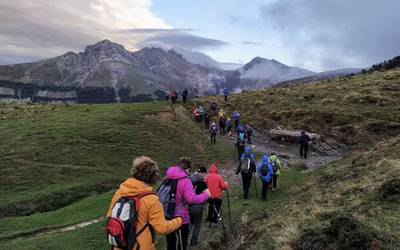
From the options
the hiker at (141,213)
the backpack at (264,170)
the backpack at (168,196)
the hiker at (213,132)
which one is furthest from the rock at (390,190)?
the hiker at (213,132)

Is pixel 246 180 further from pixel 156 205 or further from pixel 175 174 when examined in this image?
pixel 156 205

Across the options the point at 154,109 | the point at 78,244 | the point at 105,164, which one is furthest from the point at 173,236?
the point at 154,109

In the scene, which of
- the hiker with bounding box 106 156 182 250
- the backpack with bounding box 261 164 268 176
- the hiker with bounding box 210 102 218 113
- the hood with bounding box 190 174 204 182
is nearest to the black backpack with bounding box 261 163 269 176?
the backpack with bounding box 261 164 268 176

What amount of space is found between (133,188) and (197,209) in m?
7.46

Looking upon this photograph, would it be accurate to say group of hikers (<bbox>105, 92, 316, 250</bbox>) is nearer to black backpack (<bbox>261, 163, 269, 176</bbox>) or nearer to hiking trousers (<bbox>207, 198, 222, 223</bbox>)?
hiking trousers (<bbox>207, 198, 222, 223</bbox>)

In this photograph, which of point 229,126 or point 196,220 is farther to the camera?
point 229,126

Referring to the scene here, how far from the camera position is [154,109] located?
6234 cm

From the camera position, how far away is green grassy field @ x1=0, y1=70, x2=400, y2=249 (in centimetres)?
1478

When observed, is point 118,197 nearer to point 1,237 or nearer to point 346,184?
point 346,184

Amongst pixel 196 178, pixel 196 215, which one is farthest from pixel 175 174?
pixel 196 178

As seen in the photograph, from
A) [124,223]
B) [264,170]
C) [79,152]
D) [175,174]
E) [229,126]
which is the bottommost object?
[79,152]

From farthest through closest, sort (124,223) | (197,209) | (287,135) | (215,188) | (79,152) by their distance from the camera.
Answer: (287,135) → (79,152) → (215,188) → (197,209) → (124,223)

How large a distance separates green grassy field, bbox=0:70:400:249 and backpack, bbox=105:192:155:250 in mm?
5279

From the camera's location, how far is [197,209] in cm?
1551
